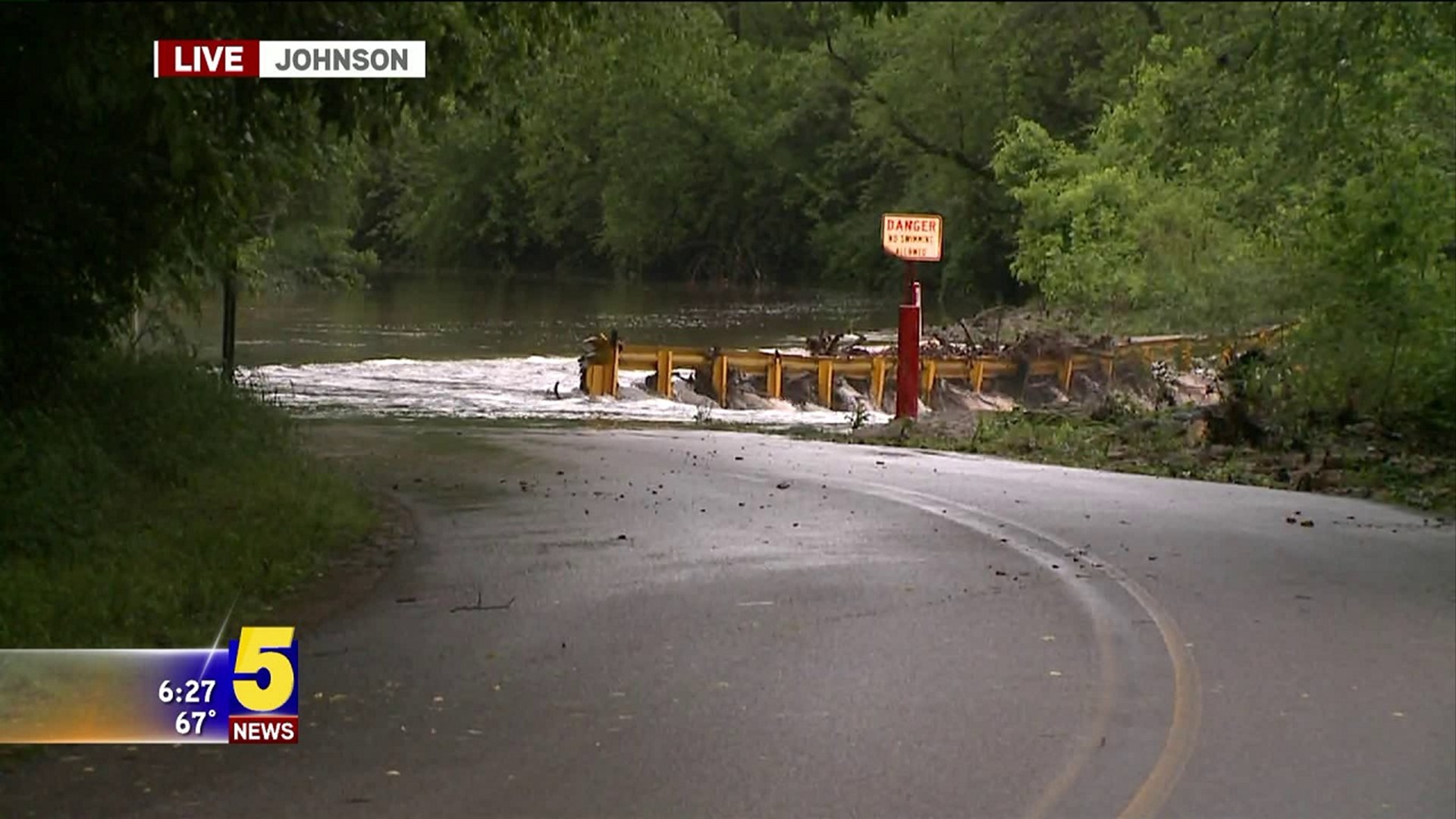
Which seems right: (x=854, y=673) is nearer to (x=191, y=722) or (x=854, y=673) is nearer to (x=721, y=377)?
(x=191, y=722)

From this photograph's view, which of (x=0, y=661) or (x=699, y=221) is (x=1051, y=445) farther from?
(x=699, y=221)

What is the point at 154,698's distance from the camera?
266 inches

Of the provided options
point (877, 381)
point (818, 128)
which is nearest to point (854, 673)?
point (818, 128)

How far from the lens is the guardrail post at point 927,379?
36000 mm

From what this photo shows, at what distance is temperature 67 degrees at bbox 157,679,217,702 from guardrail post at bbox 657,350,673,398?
29.9 m

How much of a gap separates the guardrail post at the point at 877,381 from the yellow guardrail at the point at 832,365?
0.02 m

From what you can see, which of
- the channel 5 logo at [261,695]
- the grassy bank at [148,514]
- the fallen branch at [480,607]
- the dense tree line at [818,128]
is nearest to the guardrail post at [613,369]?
the dense tree line at [818,128]

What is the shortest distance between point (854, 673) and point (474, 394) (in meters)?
27.6

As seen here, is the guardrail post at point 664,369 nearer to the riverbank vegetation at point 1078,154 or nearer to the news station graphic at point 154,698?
the riverbank vegetation at point 1078,154

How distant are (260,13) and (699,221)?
42.4 m

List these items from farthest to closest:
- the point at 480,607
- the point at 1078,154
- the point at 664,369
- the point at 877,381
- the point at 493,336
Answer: the point at 493,336 < the point at 877,381 < the point at 664,369 < the point at 1078,154 < the point at 480,607

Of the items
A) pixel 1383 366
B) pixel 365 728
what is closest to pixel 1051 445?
pixel 1383 366

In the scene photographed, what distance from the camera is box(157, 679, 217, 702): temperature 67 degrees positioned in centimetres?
654

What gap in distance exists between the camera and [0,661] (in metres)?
7.67
